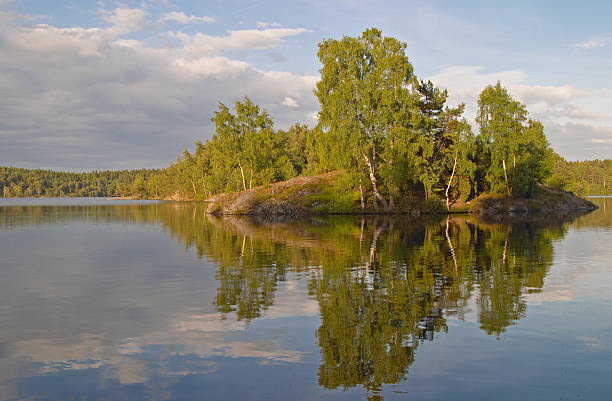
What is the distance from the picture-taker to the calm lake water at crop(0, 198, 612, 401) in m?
8.08

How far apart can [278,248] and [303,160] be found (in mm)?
99032

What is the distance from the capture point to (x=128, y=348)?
33.2 feet

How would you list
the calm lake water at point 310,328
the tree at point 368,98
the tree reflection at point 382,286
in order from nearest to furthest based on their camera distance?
the calm lake water at point 310,328
the tree reflection at point 382,286
the tree at point 368,98

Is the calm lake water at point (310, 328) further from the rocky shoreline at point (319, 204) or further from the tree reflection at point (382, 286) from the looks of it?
the rocky shoreline at point (319, 204)

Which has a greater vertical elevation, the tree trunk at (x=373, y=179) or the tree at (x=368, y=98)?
the tree at (x=368, y=98)

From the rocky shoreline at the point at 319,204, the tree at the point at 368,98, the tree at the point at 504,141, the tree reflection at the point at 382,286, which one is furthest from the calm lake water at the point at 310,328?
the tree at the point at 504,141

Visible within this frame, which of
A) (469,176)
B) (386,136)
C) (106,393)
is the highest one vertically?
(386,136)

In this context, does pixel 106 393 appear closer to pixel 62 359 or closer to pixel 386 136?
pixel 62 359

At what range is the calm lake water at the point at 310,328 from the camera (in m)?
8.08

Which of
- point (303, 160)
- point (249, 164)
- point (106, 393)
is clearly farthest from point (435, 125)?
point (106, 393)

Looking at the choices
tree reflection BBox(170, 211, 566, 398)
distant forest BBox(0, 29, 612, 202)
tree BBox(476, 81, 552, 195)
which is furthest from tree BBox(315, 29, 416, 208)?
tree reflection BBox(170, 211, 566, 398)

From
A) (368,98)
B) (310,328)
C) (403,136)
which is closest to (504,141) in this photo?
(403,136)

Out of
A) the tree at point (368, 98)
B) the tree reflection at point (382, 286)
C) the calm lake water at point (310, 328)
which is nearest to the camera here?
the calm lake water at point (310, 328)

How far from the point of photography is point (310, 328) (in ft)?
37.0
